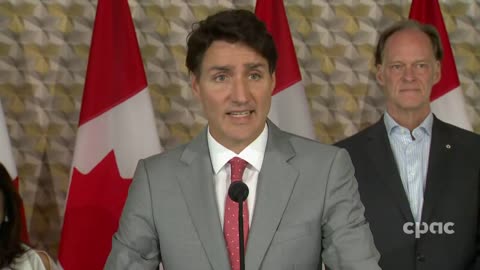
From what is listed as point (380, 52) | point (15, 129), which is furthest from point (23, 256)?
point (380, 52)

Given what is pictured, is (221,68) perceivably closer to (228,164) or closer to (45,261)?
(228,164)

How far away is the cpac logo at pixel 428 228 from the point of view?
2.77 meters

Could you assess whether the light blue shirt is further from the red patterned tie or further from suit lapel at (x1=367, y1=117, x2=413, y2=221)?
the red patterned tie

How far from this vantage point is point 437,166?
9.38 ft

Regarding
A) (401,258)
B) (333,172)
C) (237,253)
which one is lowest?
(401,258)

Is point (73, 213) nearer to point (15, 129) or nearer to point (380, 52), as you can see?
point (15, 129)

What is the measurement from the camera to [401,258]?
2.78 m

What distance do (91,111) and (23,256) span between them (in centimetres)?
76

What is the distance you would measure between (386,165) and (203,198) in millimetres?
1212

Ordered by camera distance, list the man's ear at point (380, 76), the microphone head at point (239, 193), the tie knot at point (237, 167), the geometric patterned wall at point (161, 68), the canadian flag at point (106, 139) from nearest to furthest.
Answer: the microphone head at point (239, 193), the tie knot at point (237, 167), the man's ear at point (380, 76), the canadian flag at point (106, 139), the geometric patterned wall at point (161, 68)

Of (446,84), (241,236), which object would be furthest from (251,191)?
(446,84)

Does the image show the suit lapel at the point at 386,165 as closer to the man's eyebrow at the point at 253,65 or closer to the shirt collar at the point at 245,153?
the shirt collar at the point at 245,153

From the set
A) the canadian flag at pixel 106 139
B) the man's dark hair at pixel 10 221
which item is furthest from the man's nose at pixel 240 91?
the canadian flag at pixel 106 139

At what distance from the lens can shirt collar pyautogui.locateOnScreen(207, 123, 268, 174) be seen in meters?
1.90
